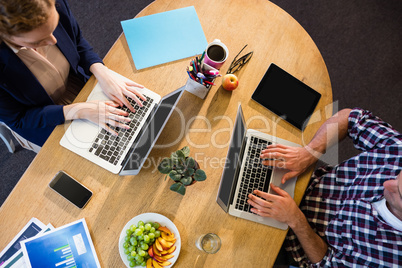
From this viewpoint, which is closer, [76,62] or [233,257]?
[233,257]

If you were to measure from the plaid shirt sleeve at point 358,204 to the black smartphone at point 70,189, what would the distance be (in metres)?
0.95

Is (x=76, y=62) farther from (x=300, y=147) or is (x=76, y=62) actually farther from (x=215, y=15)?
(x=300, y=147)

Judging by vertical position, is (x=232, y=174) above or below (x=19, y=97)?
above

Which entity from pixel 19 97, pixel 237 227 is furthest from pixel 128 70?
pixel 237 227

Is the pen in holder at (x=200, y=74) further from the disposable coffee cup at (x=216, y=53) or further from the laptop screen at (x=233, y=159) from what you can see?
the laptop screen at (x=233, y=159)

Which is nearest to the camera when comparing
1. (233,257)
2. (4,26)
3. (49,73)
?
(4,26)

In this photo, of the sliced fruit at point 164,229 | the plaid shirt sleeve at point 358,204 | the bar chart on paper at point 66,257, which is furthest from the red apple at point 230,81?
the bar chart on paper at point 66,257

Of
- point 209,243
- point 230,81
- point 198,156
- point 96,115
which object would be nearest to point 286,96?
point 230,81

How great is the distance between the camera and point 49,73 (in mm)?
1222

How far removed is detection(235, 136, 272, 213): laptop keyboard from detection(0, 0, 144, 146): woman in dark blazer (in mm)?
542

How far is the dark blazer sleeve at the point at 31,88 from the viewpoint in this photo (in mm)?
1087

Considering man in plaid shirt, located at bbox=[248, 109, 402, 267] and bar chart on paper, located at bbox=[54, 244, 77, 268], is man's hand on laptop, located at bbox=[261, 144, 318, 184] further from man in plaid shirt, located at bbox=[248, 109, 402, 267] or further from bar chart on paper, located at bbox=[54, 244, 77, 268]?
bar chart on paper, located at bbox=[54, 244, 77, 268]

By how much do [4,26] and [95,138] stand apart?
49cm

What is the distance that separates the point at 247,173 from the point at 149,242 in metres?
0.48
